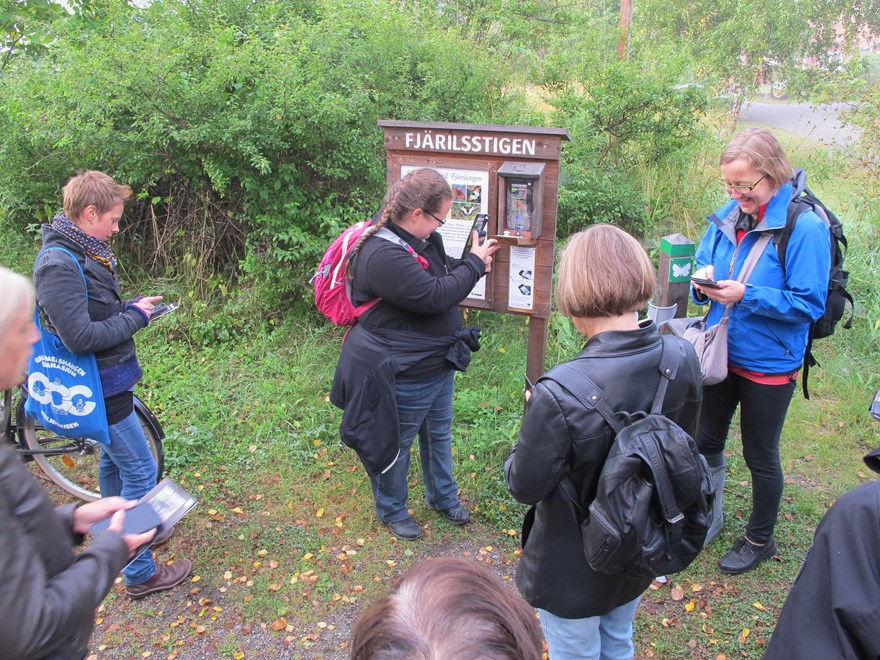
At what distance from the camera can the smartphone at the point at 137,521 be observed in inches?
76.0

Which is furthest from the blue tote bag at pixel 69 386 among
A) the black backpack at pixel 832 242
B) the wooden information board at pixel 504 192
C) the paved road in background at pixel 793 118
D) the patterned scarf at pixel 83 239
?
the paved road in background at pixel 793 118

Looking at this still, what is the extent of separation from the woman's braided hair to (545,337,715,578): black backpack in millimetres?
1398

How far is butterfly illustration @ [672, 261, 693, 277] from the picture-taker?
135 inches

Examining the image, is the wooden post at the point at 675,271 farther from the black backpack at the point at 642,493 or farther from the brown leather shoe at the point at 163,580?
the brown leather shoe at the point at 163,580

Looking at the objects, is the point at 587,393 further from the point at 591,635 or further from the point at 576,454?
the point at 591,635

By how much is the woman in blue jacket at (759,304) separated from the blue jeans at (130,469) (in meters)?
Answer: 2.82

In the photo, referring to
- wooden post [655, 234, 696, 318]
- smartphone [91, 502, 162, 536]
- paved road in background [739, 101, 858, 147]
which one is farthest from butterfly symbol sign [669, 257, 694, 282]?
paved road in background [739, 101, 858, 147]

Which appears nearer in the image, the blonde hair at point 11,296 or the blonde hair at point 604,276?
the blonde hair at point 11,296

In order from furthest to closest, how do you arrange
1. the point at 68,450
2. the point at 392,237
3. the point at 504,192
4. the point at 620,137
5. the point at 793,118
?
the point at 793,118 < the point at 620,137 < the point at 68,450 < the point at 504,192 < the point at 392,237

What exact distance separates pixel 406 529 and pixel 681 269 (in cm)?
208

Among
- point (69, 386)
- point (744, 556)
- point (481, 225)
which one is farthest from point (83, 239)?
point (744, 556)

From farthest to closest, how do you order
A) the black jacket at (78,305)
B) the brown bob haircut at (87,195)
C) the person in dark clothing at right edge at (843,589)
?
the brown bob haircut at (87,195)
the black jacket at (78,305)
the person in dark clothing at right edge at (843,589)

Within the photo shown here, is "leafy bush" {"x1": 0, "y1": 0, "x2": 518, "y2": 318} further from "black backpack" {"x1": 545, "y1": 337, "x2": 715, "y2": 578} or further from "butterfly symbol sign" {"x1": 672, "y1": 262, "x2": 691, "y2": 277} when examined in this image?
"black backpack" {"x1": 545, "y1": 337, "x2": 715, "y2": 578}

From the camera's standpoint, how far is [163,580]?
3.53 metres
